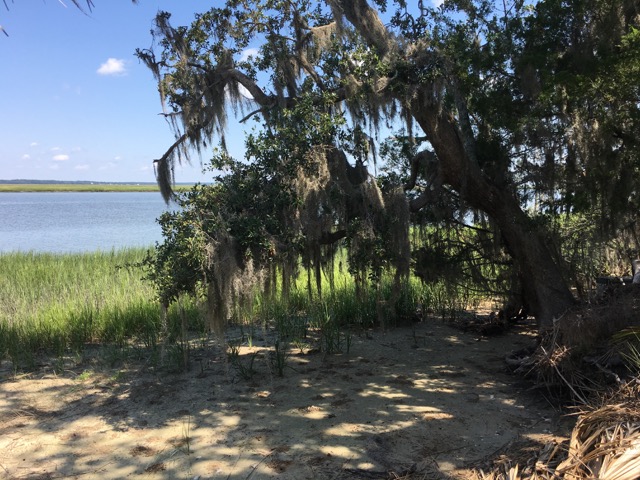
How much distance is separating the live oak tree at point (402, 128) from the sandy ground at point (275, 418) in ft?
3.85

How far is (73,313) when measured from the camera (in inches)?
290

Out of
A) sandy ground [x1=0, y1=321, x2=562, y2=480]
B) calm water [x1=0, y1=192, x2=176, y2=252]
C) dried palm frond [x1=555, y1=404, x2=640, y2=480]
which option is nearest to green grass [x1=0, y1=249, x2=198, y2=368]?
sandy ground [x1=0, y1=321, x2=562, y2=480]

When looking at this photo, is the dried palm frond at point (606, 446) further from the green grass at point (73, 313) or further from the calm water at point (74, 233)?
the calm water at point (74, 233)

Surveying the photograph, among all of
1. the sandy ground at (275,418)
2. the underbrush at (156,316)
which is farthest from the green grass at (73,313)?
the sandy ground at (275,418)

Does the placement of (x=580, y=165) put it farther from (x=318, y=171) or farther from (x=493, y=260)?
(x=318, y=171)

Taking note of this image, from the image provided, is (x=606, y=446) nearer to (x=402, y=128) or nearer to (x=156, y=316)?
(x=402, y=128)

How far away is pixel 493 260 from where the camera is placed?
7.15 metres

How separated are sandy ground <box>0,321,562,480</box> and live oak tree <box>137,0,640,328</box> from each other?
117cm

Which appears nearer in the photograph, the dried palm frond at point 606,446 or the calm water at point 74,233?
the dried palm frond at point 606,446

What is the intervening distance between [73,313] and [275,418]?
4.28 meters

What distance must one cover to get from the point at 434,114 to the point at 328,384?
124 inches

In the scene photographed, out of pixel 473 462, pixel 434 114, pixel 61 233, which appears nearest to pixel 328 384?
pixel 473 462

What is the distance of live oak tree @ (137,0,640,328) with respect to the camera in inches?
190

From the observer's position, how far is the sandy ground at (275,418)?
372cm
